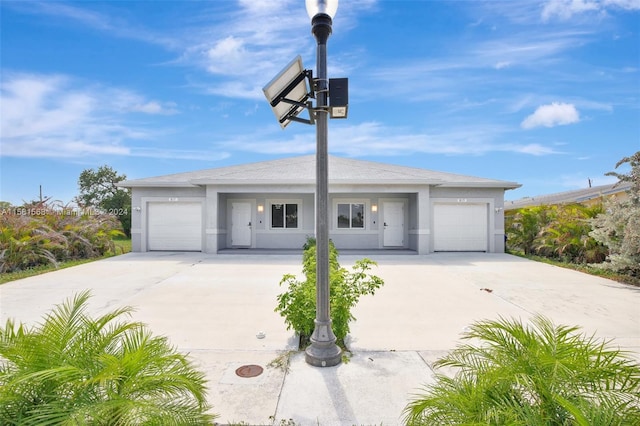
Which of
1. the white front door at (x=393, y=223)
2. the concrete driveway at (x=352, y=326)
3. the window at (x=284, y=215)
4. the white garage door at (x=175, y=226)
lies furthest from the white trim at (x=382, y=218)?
the white garage door at (x=175, y=226)

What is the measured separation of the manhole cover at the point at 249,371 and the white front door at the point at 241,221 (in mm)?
11823

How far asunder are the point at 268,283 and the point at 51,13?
11000mm

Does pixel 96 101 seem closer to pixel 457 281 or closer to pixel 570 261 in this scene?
pixel 457 281

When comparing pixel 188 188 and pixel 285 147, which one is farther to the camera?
pixel 285 147

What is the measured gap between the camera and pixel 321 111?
345 centimetres

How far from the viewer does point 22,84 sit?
39.5 feet

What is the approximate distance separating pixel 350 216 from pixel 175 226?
806 cm

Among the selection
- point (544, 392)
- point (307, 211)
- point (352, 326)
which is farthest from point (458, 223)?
point (544, 392)

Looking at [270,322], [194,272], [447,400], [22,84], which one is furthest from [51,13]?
[447,400]

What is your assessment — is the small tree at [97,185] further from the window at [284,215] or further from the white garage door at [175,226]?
the window at [284,215]

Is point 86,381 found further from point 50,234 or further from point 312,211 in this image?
point 312,211

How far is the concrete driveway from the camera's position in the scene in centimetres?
284

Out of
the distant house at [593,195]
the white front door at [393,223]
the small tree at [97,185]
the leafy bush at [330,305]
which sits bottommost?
the leafy bush at [330,305]

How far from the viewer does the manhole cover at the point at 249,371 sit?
3.25 m
